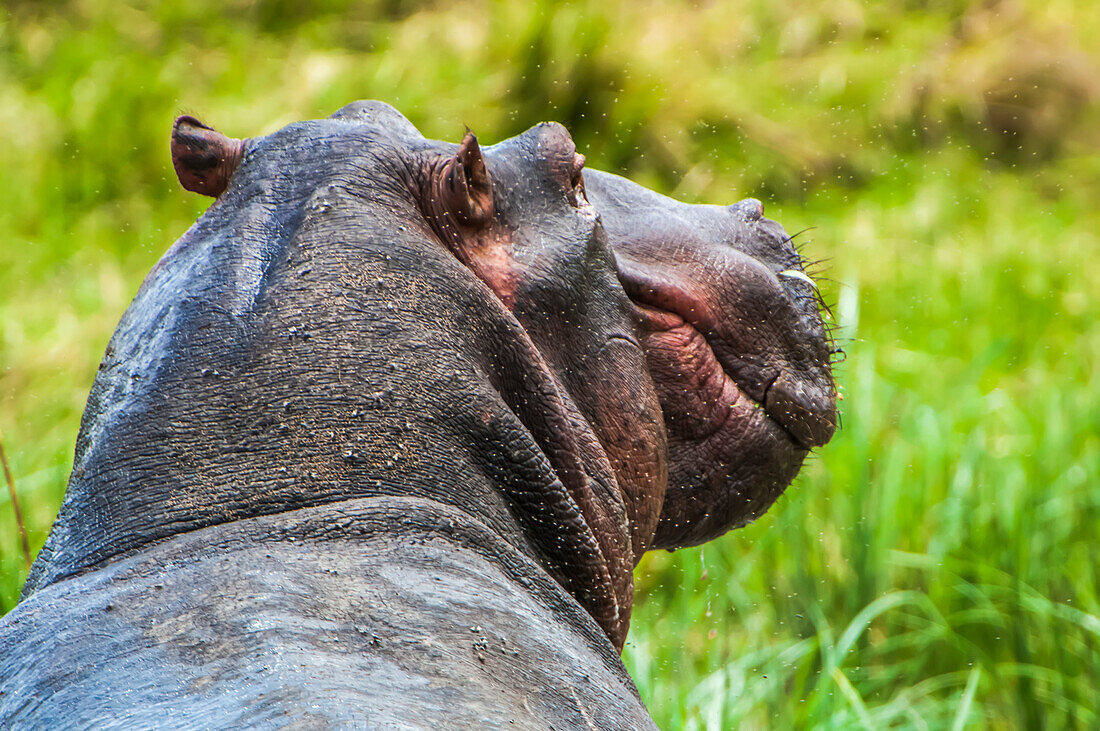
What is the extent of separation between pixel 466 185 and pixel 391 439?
1.10 feet

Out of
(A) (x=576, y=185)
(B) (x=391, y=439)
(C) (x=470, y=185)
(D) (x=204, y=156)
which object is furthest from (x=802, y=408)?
(D) (x=204, y=156)

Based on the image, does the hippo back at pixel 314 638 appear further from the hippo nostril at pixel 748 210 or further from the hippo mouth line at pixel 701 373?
the hippo nostril at pixel 748 210

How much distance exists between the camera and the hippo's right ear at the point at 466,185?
145 centimetres

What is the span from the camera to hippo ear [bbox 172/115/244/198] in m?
1.50

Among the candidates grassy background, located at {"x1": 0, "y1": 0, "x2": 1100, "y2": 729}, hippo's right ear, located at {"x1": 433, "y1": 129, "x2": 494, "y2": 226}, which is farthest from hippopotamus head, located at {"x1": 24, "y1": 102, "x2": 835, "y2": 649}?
grassy background, located at {"x1": 0, "y1": 0, "x2": 1100, "y2": 729}

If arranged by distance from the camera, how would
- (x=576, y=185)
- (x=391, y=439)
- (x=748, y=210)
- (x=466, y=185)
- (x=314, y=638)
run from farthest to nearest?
(x=748, y=210) → (x=576, y=185) → (x=466, y=185) → (x=391, y=439) → (x=314, y=638)

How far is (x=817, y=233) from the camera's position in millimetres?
5898

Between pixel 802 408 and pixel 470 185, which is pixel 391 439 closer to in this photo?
pixel 470 185

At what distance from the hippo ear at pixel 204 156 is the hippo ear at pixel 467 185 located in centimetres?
24

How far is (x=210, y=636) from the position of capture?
1058mm

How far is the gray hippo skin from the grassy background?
49.8 inches

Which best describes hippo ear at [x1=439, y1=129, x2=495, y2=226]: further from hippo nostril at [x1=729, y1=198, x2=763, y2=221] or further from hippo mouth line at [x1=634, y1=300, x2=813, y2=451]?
hippo nostril at [x1=729, y1=198, x2=763, y2=221]

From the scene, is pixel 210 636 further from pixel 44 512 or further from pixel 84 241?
pixel 84 241

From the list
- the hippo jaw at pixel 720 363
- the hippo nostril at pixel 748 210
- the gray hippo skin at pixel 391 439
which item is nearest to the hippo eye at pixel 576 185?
the gray hippo skin at pixel 391 439
